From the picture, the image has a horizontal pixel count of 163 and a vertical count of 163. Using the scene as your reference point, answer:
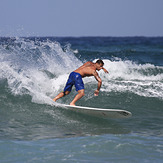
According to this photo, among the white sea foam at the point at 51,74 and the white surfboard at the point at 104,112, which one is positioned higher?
the white sea foam at the point at 51,74

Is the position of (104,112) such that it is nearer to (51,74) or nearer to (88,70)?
(88,70)

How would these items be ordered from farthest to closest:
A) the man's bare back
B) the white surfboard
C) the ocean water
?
the man's bare back
the white surfboard
the ocean water

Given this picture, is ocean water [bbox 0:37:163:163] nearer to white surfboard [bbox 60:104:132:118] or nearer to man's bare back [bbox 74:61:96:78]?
white surfboard [bbox 60:104:132:118]

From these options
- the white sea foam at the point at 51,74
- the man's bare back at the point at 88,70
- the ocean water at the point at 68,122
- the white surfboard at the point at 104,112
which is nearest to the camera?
the ocean water at the point at 68,122

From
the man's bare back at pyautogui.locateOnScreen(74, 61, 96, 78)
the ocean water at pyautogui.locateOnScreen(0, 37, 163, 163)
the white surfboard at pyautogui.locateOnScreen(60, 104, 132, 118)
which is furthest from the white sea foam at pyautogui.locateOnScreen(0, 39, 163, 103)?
the man's bare back at pyautogui.locateOnScreen(74, 61, 96, 78)

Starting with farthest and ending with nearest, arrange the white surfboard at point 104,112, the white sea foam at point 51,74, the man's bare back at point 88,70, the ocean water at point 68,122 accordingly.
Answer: the white sea foam at point 51,74 → the man's bare back at point 88,70 → the white surfboard at point 104,112 → the ocean water at point 68,122

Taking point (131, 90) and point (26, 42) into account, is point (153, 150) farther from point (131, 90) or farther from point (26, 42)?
point (26, 42)

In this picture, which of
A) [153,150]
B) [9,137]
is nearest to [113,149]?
[153,150]

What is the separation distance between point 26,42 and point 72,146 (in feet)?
27.9

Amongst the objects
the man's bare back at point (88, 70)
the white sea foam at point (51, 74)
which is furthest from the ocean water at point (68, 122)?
the man's bare back at point (88, 70)

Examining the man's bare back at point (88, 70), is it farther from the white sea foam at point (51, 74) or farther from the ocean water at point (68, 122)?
the white sea foam at point (51, 74)

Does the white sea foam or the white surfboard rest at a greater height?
the white sea foam

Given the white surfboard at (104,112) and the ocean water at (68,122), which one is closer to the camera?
the ocean water at (68,122)

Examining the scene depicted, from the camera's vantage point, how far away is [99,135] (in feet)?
20.4
